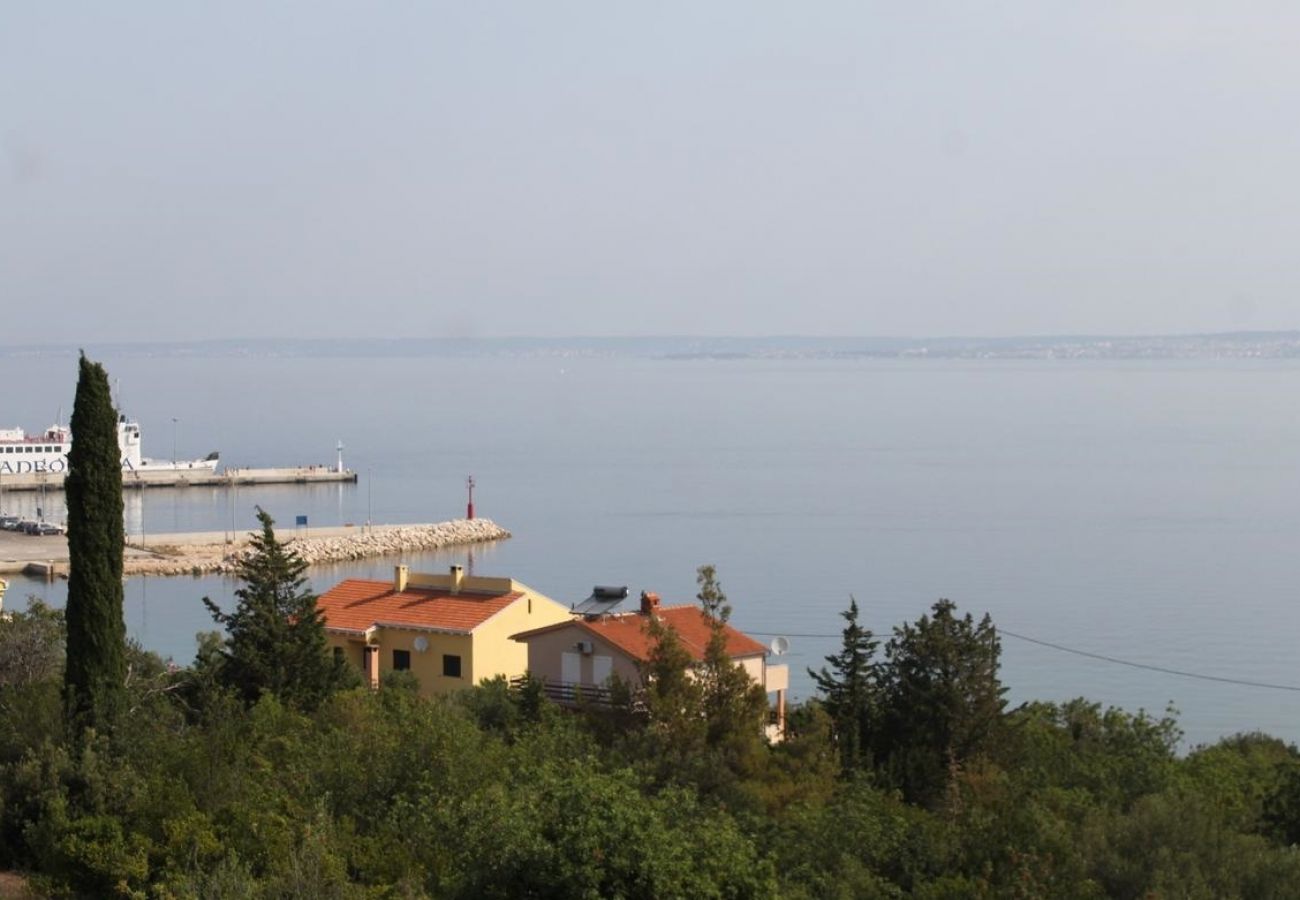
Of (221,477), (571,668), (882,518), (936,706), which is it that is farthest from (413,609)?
(221,477)

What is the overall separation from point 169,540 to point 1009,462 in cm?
4771

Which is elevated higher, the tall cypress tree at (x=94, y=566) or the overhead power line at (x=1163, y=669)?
the tall cypress tree at (x=94, y=566)

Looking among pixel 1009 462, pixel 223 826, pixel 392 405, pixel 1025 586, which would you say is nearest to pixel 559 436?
pixel 1009 462

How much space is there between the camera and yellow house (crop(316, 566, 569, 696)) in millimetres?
23891

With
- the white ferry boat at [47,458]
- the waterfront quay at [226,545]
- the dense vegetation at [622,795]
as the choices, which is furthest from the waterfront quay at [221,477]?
the dense vegetation at [622,795]

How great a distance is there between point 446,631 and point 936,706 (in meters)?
7.42

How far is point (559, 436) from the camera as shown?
124938 mm

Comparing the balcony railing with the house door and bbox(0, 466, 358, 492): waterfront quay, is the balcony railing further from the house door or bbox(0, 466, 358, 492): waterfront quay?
bbox(0, 466, 358, 492): waterfront quay

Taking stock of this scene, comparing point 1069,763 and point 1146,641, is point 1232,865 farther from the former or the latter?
point 1146,641

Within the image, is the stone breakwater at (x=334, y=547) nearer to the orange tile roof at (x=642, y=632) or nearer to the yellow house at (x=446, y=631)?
the yellow house at (x=446, y=631)

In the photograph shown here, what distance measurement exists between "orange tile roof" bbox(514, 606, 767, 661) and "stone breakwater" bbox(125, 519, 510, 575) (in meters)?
30.5

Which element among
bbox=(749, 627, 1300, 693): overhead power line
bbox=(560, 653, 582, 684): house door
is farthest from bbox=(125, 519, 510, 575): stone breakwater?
bbox=(560, 653, 582, 684): house door

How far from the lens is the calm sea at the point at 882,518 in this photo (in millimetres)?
40625

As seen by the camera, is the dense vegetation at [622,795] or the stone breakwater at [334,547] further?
the stone breakwater at [334,547]
